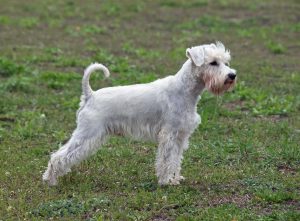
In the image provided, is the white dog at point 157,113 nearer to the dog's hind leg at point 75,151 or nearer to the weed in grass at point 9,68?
the dog's hind leg at point 75,151

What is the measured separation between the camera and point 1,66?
16.5 metres

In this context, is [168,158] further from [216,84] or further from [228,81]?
[228,81]

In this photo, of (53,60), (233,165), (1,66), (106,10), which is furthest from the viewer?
(106,10)

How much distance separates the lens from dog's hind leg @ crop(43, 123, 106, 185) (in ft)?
30.3

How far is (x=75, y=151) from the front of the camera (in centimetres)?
929

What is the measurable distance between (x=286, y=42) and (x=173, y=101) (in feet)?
42.6

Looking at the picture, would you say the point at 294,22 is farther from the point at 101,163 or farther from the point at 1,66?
the point at 101,163

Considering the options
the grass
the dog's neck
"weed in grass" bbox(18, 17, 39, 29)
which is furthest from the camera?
"weed in grass" bbox(18, 17, 39, 29)

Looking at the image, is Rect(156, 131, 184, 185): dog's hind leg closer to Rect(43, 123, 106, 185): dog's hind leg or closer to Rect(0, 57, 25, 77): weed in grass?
Rect(43, 123, 106, 185): dog's hind leg

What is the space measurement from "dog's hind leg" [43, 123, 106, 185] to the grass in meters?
0.20

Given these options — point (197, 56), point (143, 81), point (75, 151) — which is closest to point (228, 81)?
point (197, 56)

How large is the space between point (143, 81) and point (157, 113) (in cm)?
619

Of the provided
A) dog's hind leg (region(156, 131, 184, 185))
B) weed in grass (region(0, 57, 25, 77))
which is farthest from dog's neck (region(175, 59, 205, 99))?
weed in grass (region(0, 57, 25, 77))

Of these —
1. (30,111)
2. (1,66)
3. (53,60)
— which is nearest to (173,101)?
(30,111)
